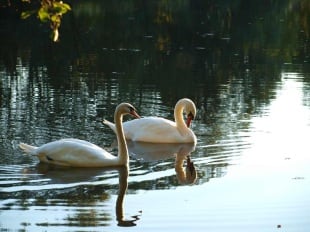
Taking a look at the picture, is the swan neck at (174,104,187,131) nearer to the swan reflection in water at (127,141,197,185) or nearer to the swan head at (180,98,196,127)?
the swan head at (180,98,196,127)

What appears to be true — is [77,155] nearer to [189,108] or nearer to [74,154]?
[74,154]

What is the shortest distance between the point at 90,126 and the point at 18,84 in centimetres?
643

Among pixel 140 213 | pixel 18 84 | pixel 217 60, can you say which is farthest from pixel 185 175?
pixel 217 60

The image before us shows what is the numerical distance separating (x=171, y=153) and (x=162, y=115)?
3449mm

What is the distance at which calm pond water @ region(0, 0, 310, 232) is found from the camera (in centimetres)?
1078

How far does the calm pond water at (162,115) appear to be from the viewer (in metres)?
10.8

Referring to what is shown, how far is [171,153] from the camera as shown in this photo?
15.4m

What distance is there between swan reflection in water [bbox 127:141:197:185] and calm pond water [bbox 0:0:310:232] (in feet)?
0.13

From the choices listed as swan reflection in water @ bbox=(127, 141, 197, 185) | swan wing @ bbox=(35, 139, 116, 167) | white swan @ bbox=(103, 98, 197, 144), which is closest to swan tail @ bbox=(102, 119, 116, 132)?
white swan @ bbox=(103, 98, 197, 144)

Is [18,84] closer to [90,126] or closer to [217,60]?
[90,126]

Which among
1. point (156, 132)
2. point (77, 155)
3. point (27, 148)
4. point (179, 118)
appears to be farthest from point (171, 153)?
point (27, 148)

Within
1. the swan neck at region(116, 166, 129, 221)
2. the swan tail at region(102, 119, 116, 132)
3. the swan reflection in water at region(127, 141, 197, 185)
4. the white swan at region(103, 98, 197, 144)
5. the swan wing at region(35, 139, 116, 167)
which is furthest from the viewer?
the swan tail at region(102, 119, 116, 132)

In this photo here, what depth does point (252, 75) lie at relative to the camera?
26.9 meters

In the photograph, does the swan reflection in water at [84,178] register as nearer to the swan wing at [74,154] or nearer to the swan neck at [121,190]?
the swan neck at [121,190]
